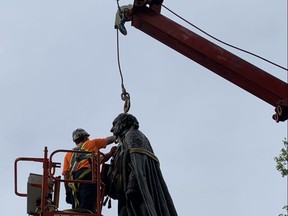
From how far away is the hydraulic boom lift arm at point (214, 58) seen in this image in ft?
34.8

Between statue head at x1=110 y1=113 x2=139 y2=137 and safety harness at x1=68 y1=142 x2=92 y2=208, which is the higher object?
statue head at x1=110 y1=113 x2=139 y2=137

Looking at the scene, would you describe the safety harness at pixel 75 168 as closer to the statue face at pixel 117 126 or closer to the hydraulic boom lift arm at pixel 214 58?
the statue face at pixel 117 126

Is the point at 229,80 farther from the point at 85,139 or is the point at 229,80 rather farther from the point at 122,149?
the point at 85,139

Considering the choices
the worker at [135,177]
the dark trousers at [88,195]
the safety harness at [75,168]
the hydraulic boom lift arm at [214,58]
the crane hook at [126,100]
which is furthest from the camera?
the crane hook at [126,100]

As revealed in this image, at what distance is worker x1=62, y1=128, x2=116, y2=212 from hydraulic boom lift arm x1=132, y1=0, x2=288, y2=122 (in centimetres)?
194

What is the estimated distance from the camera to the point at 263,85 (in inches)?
420

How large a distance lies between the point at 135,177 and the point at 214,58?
190 centimetres

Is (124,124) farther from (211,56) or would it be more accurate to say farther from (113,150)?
(211,56)

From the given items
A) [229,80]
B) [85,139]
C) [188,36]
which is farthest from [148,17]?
[85,139]

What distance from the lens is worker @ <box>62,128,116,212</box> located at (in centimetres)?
1221

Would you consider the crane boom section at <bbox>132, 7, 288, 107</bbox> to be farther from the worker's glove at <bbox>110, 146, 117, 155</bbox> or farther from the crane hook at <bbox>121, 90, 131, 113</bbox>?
the worker's glove at <bbox>110, 146, 117, 155</bbox>

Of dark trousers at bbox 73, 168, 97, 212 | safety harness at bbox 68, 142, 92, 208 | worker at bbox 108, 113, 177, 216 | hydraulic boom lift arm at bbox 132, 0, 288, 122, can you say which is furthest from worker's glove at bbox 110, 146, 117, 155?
hydraulic boom lift arm at bbox 132, 0, 288, 122

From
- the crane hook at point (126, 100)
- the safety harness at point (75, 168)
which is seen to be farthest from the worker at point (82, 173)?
the crane hook at point (126, 100)

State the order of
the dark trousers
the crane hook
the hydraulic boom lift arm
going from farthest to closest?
the crane hook, the dark trousers, the hydraulic boom lift arm
